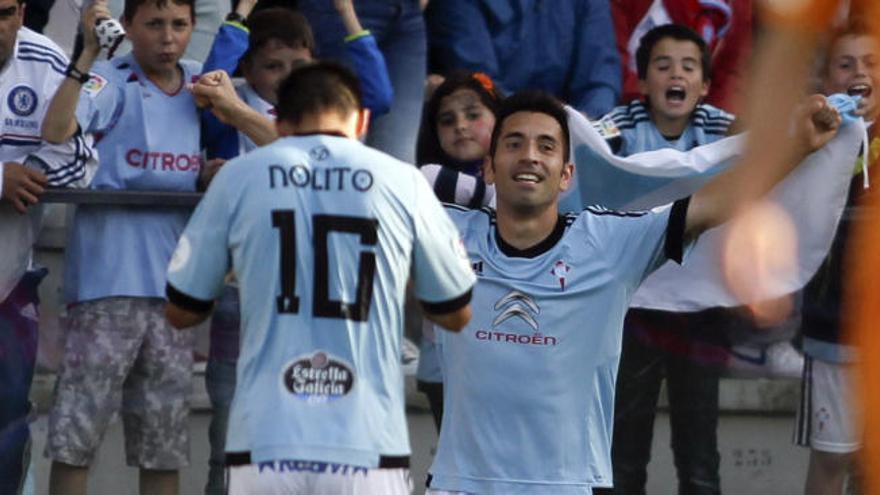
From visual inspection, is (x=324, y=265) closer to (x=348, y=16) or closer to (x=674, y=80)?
(x=348, y=16)

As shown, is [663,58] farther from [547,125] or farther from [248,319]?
[248,319]

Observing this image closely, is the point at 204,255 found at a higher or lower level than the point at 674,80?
lower

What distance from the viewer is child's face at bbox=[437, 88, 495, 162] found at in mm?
9266

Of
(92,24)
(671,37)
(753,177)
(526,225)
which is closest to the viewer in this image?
(753,177)

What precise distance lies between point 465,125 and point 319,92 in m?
2.53

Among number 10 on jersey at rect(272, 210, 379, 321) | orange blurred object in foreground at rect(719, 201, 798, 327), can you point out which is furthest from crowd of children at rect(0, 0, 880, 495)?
orange blurred object in foreground at rect(719, 201, 798, 327)

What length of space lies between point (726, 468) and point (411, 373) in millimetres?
1389

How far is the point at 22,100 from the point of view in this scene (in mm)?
8648

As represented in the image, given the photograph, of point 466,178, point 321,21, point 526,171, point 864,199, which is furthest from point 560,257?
point 321,21

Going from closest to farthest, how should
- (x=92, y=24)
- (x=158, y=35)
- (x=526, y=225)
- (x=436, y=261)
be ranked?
(x=436, y=261), (x=526, y=225), (x=92, y=24), (x=158, y=35)

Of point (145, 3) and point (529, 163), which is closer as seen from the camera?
point (529, 163)

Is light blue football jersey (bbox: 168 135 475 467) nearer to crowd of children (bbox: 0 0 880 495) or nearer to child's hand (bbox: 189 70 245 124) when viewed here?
crowd of children (bbox: 0 0 880 495)

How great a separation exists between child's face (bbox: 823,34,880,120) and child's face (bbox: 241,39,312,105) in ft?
7.37

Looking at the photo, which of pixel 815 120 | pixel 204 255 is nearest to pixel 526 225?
pixel 815 120
